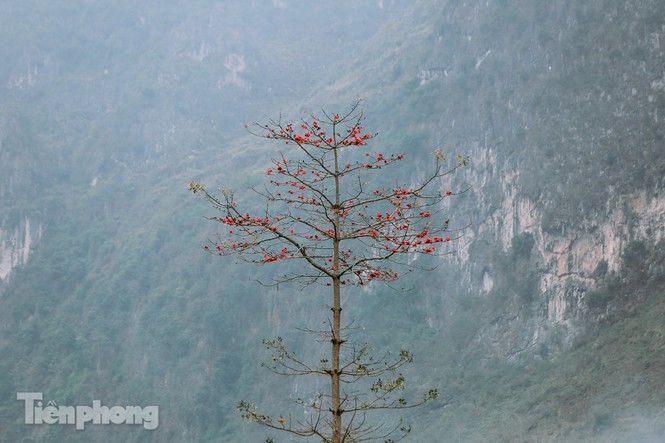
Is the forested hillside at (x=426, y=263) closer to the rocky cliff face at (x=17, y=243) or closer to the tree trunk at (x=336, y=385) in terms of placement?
the rocky cliff face at (x=17, y=243)

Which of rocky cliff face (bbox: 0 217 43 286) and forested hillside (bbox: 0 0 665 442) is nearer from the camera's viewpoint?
forested hillside (bbox: 0 0 665 442)

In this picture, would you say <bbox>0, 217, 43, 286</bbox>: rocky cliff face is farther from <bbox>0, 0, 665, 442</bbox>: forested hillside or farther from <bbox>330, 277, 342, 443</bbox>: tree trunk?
<bbox>330, 277, 342, 443</bbox>: tree trunk

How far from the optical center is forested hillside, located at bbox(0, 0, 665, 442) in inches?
2776

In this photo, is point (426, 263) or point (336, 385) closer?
point (336, 385)

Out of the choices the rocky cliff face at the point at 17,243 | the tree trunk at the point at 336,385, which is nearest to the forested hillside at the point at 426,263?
the rocky cliff face at the point at 17,243

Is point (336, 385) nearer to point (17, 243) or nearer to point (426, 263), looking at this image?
point (426, 263)

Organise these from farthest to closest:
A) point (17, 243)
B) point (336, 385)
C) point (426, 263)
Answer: point (17, 243) < point (426, 263) < point (336, 385)

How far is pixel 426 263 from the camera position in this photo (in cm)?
9394

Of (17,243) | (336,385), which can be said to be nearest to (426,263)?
(17,243)

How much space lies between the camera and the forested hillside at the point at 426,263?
231 ft

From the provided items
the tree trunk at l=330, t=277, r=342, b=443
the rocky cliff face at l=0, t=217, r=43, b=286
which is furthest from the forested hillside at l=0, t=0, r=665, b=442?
the tree trunk at l=330, t=277, r=342, b=443

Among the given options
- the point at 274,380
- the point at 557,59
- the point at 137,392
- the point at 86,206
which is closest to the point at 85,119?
the point at 86,206

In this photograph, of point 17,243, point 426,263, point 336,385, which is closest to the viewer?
point 336,385

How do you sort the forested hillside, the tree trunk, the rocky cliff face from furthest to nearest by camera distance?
the rocky cliff face
the forested hillside
the tree trunk
